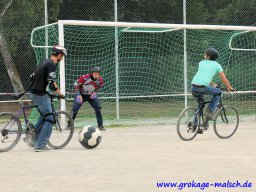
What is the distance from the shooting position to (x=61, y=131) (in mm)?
12562

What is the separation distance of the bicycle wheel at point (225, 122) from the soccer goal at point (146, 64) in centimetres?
553

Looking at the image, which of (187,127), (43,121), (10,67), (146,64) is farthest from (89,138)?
(10,67)

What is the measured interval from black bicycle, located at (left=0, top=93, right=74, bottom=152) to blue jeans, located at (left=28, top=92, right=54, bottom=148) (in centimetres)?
8

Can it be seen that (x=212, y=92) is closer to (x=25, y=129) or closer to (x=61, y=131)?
(x=61, y=131)

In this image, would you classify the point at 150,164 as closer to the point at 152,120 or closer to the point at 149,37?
the point at 152,120

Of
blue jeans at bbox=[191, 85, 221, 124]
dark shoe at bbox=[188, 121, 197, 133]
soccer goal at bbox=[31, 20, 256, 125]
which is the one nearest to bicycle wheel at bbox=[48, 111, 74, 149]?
dark shoe at bbox=[188, 121, 197, 133]

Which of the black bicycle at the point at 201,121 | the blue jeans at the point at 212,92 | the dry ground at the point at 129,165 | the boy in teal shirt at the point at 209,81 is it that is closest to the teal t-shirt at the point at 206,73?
the boy in teal shirt at the point at 209,81

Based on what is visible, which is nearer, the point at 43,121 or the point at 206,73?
the point at 43,121

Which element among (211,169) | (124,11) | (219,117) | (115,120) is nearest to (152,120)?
(115,120)

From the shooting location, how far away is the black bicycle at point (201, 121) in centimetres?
1384

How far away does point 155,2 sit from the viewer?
1162 inches

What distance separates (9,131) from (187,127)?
3563 millimetres

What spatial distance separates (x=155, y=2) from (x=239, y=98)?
Result: 774 cm

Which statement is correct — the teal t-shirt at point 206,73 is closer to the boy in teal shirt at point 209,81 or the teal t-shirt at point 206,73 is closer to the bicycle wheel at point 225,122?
the boy in teal shirt at point 209,81
